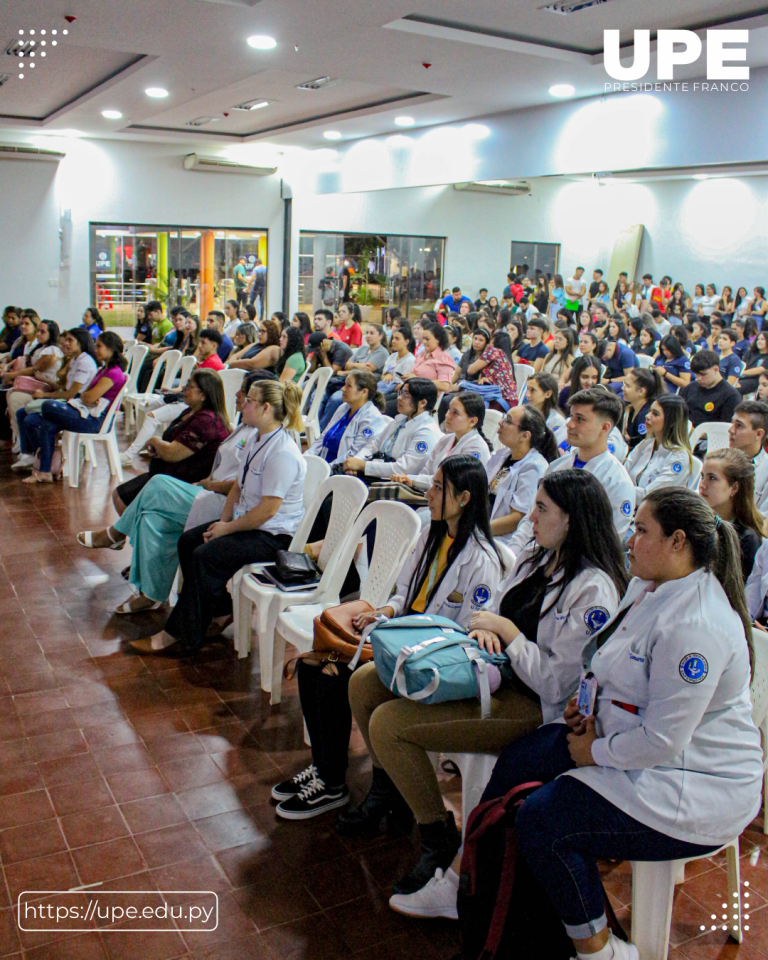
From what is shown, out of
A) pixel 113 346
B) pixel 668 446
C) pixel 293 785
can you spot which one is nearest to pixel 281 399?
pixel 293 785

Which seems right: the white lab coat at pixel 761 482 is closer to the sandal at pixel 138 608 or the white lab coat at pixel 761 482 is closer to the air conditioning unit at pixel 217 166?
the sandal at pixel 138 608

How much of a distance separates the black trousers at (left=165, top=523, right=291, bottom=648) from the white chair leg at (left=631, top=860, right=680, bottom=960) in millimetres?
2201

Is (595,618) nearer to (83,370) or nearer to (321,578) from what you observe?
(321,578)

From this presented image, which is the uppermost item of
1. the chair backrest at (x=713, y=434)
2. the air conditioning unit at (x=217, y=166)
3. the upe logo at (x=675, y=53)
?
the air conditioning unit at (x=217, y=166)

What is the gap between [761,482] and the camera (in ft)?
14.2

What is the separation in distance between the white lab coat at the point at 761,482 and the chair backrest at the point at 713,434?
1018 millimetres

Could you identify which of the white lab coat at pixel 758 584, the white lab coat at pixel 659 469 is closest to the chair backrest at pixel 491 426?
the white lab coat at pixel 659 469

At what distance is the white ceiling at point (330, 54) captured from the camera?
551 centimetres

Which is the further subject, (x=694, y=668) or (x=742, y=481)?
(x=742, y=481)

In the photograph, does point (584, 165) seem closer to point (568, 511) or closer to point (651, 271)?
point (651, 271)

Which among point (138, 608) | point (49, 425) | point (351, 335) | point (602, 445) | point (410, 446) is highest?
point (351, 335)

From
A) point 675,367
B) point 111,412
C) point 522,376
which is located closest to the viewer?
point 111,412

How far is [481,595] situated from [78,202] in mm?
11482

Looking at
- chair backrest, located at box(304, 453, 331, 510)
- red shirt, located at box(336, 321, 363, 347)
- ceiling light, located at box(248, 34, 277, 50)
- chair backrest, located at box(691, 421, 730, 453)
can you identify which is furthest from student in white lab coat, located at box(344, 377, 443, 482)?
red shirt, located at box(336, 321, 363, 347)
